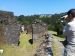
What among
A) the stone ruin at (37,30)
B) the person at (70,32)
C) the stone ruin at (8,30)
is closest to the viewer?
the person at (70,32)

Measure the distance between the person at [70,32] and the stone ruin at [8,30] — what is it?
13.7 metres

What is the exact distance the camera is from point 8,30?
23391 millimetres

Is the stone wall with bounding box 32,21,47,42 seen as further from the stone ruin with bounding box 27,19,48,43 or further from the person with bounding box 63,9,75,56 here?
the person with bounding box 63,9,75,56

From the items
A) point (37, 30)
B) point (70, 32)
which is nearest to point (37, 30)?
point (37, 30)

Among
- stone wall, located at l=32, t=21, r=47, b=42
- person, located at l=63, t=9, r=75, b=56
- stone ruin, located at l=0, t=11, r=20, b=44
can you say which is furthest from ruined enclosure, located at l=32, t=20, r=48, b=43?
person, located at l=63, t=9, r=75, b=56

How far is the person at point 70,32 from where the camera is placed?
8.66m

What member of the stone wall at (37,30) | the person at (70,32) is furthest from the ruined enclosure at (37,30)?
the person at (70,32)

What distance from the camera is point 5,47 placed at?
21.3 meters

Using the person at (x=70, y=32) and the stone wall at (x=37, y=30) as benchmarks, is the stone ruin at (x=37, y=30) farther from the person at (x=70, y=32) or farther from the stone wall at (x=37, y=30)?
the person at (x=70, y=32)

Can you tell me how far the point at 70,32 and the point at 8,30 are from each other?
14.8 metres

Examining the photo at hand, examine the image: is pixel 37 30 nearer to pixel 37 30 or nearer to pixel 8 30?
pixel 37 30

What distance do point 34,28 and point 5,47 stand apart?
834 cm

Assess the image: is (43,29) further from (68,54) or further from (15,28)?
(68,54)

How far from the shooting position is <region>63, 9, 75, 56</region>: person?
8664 millimetres
